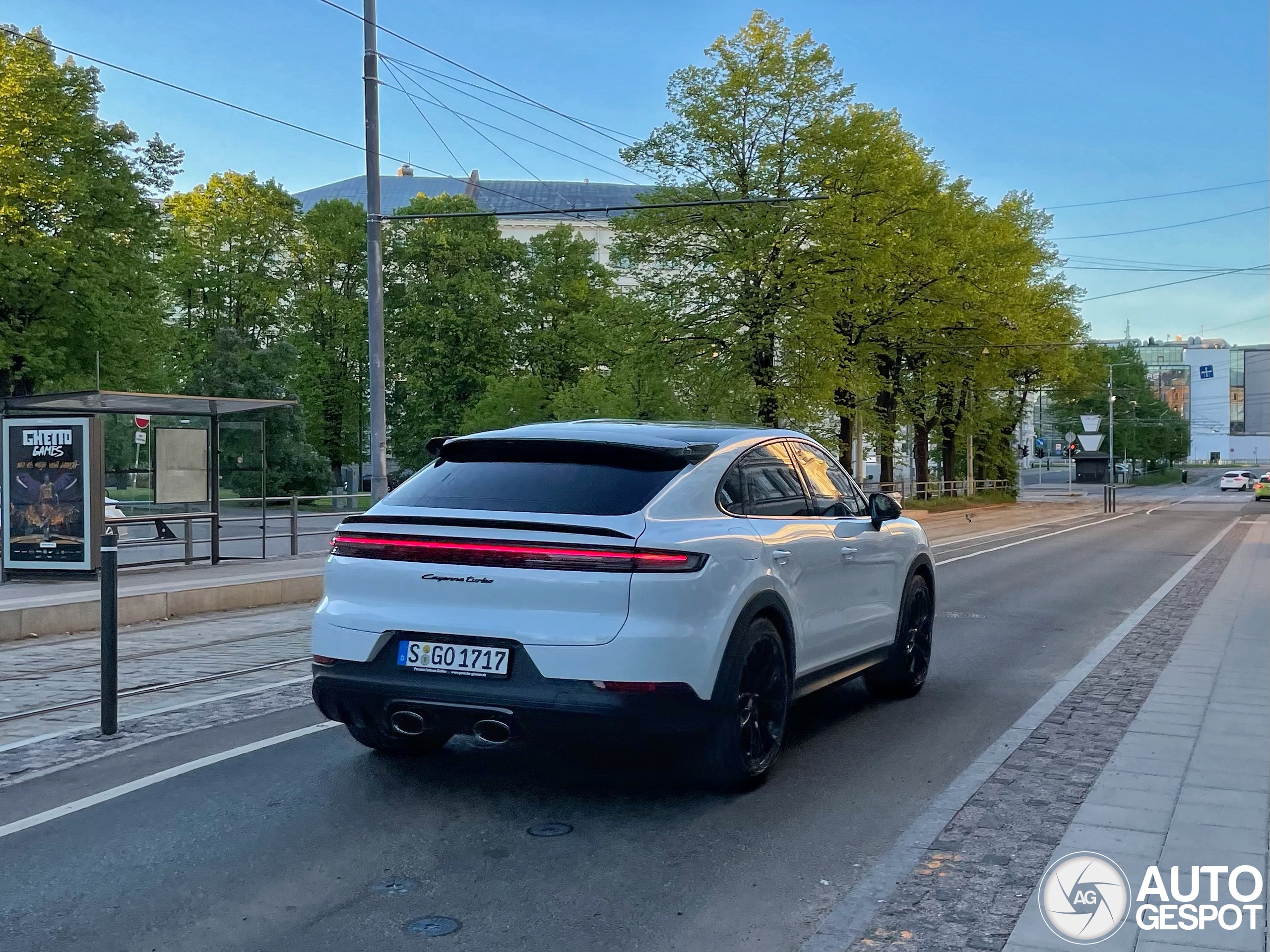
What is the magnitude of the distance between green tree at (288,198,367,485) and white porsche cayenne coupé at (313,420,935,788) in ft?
152

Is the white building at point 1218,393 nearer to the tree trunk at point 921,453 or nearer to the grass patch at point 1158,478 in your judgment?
the grass patch at point 1158,478

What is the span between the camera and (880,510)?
733 cm

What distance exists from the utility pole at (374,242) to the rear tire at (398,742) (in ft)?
38.4

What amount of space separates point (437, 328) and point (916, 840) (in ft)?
152

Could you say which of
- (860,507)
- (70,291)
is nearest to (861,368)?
(70,291)

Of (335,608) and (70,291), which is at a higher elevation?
(70,291)

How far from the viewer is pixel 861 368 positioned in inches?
A: 1487

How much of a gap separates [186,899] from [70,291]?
32528 mm

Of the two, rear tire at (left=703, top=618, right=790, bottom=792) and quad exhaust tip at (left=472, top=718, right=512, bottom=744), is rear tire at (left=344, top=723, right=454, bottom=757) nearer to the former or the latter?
quad exhaust tip at (left=472, top=718, right=512, bottom=744)

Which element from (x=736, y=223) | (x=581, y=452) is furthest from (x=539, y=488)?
(x=736, y=223)

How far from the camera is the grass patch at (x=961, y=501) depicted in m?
47.0

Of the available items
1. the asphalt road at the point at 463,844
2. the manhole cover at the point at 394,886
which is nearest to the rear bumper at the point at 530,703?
the asphalt road at the point at 463,844

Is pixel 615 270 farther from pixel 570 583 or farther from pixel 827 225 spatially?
pixel 570 583

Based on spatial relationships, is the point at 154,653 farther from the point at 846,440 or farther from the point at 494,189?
the point at 494,189
